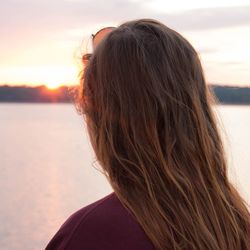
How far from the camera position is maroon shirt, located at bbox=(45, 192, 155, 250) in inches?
47.0

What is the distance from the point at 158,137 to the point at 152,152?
0.04m

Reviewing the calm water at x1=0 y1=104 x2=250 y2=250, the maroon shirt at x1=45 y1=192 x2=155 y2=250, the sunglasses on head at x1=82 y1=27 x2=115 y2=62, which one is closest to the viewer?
the maroon shirt at x1=45 y1=192 x2=155 y2=250

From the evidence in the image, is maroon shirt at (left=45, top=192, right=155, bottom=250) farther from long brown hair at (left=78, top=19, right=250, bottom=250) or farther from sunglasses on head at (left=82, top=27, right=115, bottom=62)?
sunglasses on head at (left=82, top=27, right=115, bottom=62)

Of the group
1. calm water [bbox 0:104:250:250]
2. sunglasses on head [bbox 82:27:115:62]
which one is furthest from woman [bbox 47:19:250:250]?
calm water [bbox 0:104:250:250]

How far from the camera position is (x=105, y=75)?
1294 millimetres

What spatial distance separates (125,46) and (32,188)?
1609 centimetres

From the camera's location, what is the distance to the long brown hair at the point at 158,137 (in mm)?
1242

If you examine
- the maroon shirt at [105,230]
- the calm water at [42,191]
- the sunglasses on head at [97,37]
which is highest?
the sunglasses on head at [97,37]

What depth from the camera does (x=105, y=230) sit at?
1.19m

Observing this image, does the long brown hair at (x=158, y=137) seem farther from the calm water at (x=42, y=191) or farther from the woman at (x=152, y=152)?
the calm water at (x=42, y=191)

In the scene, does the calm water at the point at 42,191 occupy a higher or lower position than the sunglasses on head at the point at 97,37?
lower

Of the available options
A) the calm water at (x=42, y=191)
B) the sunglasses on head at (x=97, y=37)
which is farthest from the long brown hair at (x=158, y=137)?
the calm water at (x=42, y=191)

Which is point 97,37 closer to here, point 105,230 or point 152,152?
point 152,152

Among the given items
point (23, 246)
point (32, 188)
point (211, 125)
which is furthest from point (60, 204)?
point (211, 125)
